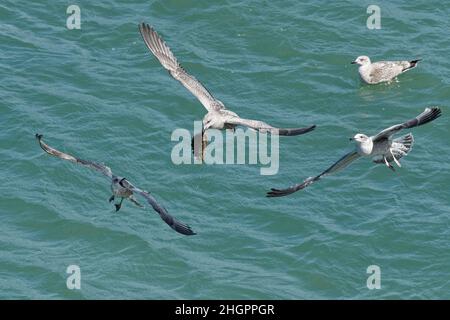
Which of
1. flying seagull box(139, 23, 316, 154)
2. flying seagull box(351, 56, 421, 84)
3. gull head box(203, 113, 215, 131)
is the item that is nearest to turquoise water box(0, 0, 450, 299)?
flying seagull box(351, 56, 421, 84)

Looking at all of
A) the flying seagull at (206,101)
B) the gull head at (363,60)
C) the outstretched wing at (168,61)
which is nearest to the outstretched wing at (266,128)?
the flying seagull at (206,101)

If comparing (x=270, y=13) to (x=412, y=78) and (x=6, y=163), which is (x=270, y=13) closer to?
(x=412, y=78)

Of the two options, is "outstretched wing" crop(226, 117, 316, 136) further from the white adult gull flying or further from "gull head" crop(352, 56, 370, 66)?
"gull head" crop(352, 56, 370, 66)

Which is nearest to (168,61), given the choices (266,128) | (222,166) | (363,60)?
(266,128)

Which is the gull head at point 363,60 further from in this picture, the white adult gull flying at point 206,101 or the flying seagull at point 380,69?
the white adult gull flying at point 206,101

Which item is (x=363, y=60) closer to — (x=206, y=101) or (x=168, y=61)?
(x=168, y=61)

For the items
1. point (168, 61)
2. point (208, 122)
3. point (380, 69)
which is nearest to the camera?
point (208, 122)
